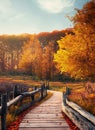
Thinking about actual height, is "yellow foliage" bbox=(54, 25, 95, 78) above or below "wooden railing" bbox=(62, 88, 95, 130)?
above

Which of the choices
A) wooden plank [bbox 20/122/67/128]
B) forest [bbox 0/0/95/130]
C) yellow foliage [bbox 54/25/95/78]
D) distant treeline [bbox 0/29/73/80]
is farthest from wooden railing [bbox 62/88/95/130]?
distant treeline [bbox 0/29/73/80]

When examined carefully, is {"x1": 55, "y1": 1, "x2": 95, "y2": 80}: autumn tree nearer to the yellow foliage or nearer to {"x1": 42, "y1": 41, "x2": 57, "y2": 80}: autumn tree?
the yellow foliage

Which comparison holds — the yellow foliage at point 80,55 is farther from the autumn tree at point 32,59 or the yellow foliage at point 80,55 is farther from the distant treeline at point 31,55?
the autumn tree at point 32,59

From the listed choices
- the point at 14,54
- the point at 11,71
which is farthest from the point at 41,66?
the point at 14,54

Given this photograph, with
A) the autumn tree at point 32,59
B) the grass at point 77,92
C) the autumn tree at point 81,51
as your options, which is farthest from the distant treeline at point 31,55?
the autumn tree at point 81,51

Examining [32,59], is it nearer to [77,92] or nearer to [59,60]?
[59,60]

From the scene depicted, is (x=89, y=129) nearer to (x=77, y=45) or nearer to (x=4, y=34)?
(x=77, y=45)

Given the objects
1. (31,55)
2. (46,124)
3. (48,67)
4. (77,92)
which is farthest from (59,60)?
(31,55)

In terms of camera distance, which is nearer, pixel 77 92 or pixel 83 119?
pixel 83 119

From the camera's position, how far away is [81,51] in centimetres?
2166

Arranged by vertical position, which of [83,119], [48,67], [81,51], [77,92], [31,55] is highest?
[31,55]

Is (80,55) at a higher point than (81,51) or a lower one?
lower

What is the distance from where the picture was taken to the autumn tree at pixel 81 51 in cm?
2133

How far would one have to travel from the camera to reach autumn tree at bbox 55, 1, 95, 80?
70.0 ft
